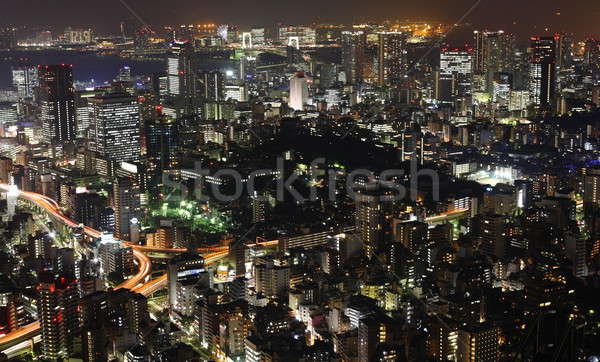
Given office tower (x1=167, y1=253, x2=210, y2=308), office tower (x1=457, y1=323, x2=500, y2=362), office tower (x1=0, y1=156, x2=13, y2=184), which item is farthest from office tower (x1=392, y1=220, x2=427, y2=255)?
office tower (x1=0, y1=156, x2=13, y2=184)

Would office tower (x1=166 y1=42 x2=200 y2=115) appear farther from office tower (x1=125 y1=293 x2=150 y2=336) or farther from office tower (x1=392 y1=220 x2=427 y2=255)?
office tower (x1=125 y1=293 x2=150 y2=336)

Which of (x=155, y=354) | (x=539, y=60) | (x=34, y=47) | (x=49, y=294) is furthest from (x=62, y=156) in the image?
(x=539, y=60)

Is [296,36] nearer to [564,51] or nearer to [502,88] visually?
[502,88]

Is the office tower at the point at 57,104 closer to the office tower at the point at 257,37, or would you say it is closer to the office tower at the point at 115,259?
the office tower at the point at 115,259

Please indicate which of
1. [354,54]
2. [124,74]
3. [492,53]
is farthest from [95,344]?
[354,54]

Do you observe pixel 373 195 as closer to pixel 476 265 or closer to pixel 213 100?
pixel 476 265

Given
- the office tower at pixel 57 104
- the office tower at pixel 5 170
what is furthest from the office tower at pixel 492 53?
the office tower at pixel 5 170
